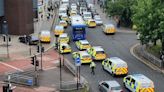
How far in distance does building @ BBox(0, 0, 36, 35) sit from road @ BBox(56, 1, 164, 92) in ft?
26.9

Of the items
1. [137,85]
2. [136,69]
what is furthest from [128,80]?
[136,69]

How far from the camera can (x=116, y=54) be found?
214 ft

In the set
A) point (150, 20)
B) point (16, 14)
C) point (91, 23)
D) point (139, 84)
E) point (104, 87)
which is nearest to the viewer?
point (139, 84)

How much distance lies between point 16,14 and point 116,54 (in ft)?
77.9

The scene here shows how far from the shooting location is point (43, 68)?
57.8 m

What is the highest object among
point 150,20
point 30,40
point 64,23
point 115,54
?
point 150,20

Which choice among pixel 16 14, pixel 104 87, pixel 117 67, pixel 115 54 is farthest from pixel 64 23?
pixel 104 87

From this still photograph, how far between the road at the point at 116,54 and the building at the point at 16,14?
8.19 meters

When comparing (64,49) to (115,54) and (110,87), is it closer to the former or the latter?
(115,54)

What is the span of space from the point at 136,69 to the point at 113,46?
15115 millimetres

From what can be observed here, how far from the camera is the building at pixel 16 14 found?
268ft

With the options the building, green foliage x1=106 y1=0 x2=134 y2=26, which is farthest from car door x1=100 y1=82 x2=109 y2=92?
green foliage x1=106 y1=0 x2=134 y2=26

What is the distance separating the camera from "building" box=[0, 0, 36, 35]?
81.6 metres

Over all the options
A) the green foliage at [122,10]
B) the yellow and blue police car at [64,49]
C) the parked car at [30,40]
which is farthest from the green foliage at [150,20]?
the green foliage at [122,10]
